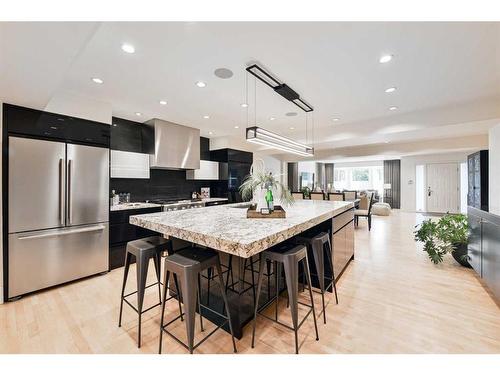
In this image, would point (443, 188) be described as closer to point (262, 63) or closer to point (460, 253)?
point (460, 253)

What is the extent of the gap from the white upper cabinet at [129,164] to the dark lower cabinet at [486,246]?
4.71 meters

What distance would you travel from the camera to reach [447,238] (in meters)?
3.22

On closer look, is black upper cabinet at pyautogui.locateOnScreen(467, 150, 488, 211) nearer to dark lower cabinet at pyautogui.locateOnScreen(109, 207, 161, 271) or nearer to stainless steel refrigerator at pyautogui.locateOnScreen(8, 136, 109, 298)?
dark lower cabinet at pyautogui.locateOnScreen(109, 207, 161, 271)

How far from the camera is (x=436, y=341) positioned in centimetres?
167

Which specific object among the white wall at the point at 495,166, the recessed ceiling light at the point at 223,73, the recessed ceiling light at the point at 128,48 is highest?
the recessed ceiling light at the point at 223,73

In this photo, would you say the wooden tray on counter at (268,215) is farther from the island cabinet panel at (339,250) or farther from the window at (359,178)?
the window at (359,178)

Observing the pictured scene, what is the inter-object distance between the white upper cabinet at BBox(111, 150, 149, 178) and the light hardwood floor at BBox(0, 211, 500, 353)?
1.65m

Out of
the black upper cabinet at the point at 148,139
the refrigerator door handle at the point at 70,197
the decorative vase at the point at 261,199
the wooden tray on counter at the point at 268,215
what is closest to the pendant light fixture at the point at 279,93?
the decorative vase at the point at 261,199

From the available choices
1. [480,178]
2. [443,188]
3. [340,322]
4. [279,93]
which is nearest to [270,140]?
[279,93]

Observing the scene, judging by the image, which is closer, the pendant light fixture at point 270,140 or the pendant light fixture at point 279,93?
the pendant light fixture at point 279,93

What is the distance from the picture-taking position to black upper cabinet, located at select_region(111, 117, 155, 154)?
3773 millimetres

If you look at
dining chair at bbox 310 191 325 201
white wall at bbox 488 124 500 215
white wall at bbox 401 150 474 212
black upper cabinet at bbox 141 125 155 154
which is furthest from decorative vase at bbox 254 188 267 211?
white wall at bbox 401 150 474 212

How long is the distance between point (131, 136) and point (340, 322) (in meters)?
4.23

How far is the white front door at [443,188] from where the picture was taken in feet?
27.0
